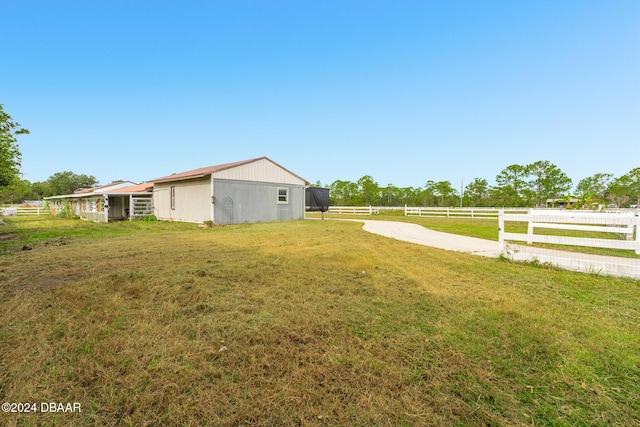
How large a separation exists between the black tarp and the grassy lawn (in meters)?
16.1

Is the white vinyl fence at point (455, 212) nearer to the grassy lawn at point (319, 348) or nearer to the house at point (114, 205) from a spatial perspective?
the grassy lawn at point (319, 348)

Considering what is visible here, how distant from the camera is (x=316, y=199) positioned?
67.8 feet

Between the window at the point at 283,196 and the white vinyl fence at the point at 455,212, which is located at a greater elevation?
the window at the point at 283,196

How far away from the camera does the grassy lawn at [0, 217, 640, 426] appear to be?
1681mm

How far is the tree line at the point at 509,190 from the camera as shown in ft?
126

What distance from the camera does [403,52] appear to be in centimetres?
1623

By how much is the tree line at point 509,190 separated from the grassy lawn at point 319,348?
38.9 m

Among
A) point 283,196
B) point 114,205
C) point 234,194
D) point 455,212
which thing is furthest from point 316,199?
point 114,205

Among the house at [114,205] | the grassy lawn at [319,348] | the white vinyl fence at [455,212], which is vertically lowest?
the grassy lawn at [319,348]

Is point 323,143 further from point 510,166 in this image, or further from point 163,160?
point 510,166

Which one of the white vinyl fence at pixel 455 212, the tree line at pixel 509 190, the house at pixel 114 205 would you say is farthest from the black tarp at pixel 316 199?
the tree line at pixel 509 190

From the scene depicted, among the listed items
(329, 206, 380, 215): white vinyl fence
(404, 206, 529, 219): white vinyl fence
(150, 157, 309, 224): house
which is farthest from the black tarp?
(404, 206, 529, 219): white vinyl fence

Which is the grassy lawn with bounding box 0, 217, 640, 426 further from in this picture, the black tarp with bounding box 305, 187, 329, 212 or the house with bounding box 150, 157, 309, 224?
the black tarp with bounding box 305, 187, 329, 212

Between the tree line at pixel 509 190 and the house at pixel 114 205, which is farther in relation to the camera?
the tree line at pixel 509 190
